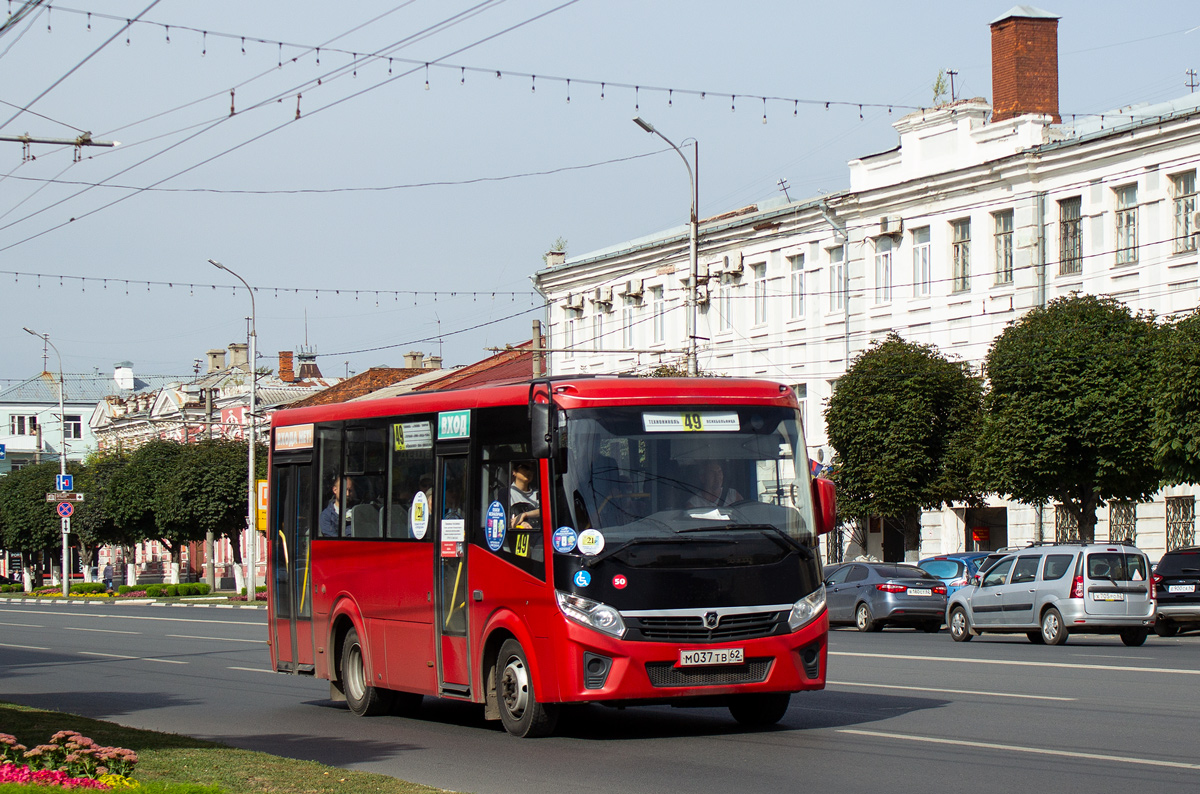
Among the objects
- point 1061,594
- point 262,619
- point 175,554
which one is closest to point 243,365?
point 175,554

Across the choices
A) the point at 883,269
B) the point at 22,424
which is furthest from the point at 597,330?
the point at 22,424

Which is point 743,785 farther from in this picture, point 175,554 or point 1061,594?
point 175,554

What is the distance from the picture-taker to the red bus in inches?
468

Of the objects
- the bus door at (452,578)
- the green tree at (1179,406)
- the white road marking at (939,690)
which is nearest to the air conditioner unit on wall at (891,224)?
the green tree at (1179,406)

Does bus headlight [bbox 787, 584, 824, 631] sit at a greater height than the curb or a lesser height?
greater

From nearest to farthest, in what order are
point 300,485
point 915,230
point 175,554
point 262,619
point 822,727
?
point 822,727 → point 300,485 → point 262,619 → point 915,230 → point 175,554

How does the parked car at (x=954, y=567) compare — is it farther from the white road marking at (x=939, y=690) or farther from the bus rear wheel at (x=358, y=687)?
the bus rear wheel at (x=358, y=687)

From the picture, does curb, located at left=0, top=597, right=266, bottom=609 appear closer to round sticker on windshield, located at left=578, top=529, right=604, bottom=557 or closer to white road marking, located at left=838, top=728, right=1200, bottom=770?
round sticker on windshield, located at left=578, top=529, right=604, bottom=557

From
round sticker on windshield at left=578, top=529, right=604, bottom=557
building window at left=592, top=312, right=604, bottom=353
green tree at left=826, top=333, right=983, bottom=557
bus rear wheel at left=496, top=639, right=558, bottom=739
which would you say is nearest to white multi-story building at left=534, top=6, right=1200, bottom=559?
green tree at left=826, top=333, right=983, bottom=557

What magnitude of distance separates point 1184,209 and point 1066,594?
15.3 metres

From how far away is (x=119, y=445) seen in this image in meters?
79.2

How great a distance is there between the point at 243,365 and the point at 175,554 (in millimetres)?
21593

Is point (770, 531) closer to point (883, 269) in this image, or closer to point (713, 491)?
point (713, 491)

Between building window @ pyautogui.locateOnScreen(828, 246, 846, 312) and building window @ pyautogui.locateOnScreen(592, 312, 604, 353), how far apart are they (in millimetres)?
12084
